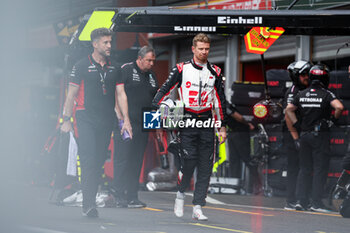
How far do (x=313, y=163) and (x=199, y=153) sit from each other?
9.05 feet

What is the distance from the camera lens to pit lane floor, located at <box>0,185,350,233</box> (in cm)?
741

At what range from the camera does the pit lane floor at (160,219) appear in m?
7.41

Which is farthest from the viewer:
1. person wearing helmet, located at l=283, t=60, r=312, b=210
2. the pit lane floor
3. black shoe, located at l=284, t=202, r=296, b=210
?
person wearing helmet, located at l=283, t=60, r=312, b=210

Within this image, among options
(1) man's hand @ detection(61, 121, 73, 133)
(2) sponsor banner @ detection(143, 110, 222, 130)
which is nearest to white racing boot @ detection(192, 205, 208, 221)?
(2) sponsor banner @ detection(143, 110, 222, 130)

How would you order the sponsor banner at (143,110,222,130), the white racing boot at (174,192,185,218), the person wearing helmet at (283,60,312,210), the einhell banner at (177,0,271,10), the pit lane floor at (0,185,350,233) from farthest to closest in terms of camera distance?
the einhell banner at (177,0,271,10) < the person wearing helmet at (283,60,312,210) < the white racing boot at (174,192,185,218) < the sponsor banner at (143,110,222,130) < the pit lane floor at (0,185,350,233)

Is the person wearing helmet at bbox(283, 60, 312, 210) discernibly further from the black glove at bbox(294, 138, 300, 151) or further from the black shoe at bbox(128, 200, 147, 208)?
the black shoe at bbox(128, 200, 147, 208)

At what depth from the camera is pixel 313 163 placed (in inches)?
419

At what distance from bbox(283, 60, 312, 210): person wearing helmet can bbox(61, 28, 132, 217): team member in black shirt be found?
3292 millimetres

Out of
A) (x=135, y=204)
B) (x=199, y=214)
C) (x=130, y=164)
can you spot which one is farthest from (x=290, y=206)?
(x=199, y=214)

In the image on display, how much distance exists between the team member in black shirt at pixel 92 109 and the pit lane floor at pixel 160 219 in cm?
45

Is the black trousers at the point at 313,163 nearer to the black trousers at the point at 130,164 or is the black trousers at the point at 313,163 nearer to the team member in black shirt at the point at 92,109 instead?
the black trousers at the point at 130,164

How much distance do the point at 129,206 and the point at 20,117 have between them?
305 inches

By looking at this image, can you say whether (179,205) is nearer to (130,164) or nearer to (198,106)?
(198,106)

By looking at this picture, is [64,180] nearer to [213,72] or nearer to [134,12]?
[134,12]
